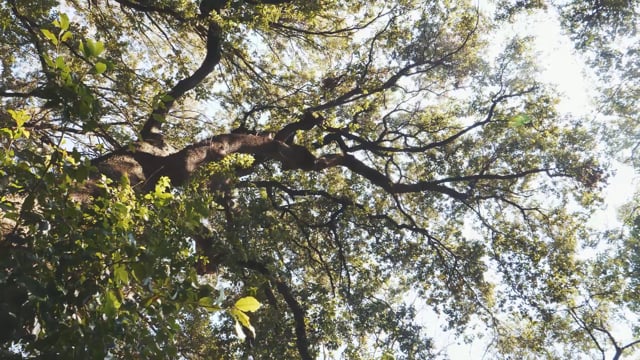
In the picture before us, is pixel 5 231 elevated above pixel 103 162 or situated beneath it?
situated beneath

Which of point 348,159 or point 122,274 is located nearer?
point 122,274

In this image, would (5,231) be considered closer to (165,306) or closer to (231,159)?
(165,306)

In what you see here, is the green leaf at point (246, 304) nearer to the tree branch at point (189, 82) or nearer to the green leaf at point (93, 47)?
the green leaf at point (93, 47)

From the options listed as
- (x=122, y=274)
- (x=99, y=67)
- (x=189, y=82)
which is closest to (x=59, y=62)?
(x=99, y=67)

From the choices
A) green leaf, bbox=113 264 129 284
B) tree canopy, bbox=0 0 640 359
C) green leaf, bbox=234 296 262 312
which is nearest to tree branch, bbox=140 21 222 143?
tree canopy, bbox=0 0 640 359

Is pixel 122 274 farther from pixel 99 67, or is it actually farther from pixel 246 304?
pixel 99 67

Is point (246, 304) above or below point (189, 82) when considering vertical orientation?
below

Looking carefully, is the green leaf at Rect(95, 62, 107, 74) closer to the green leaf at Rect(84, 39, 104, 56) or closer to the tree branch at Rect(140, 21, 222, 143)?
the green leaf at Rect(84, 39, 104, 56)

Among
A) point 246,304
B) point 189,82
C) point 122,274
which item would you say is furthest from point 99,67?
point 189,82

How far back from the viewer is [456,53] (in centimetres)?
922

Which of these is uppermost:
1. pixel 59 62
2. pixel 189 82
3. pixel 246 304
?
pixel 189 82

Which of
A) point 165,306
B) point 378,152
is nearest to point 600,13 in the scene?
point 378,152

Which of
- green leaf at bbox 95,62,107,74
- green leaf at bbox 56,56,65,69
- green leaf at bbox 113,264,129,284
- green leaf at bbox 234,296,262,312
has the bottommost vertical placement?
green leaf at bbox 234,296,262,312

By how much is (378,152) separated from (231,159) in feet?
13.6
